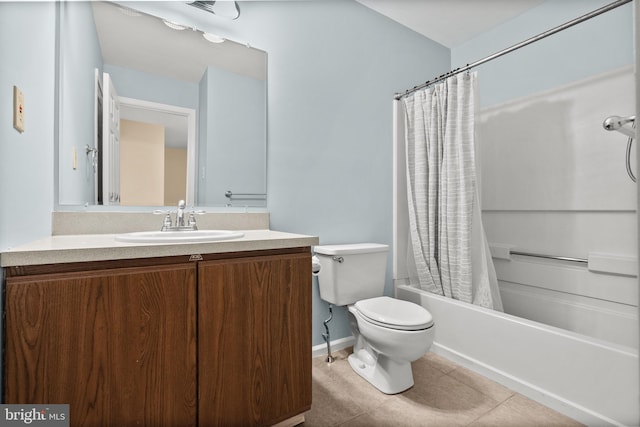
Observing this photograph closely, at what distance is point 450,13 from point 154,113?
2.23m

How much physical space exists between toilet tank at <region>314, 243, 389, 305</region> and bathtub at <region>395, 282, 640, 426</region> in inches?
17.8

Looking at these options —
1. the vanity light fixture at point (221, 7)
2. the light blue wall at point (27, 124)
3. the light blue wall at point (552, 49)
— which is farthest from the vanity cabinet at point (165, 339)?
the light blue wall at point (552, 49)

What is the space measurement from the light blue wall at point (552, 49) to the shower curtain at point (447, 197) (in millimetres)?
784

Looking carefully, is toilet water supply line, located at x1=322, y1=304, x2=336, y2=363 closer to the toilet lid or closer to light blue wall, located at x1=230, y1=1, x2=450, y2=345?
light blue wall, located at x1=230, y1=1, x2=450, y2=345

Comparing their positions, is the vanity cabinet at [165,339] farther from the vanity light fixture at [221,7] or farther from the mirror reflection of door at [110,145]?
the vanity light fixture at [221,7]

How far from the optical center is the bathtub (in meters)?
1.26

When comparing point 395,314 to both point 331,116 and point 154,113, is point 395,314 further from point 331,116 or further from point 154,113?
point 154,113

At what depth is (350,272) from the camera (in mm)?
1868

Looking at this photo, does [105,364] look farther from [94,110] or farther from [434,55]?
[434,55]

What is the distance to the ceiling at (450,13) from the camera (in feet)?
7.26

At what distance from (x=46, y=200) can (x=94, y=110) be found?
1.56 ft

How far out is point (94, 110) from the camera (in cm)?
140

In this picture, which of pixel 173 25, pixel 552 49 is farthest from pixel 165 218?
pixel 552 49

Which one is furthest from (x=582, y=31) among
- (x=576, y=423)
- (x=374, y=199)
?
(x=576, y=423)
